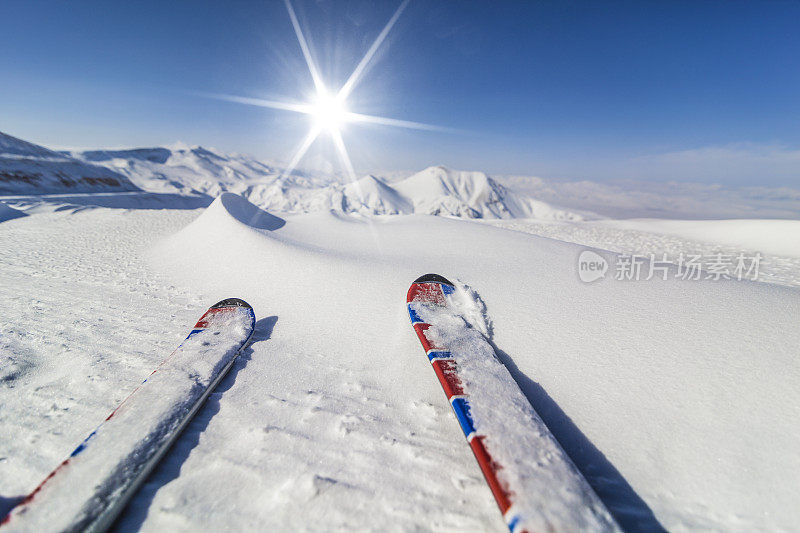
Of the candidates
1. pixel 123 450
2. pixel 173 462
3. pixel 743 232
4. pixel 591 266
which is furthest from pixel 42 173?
pixel 743 232

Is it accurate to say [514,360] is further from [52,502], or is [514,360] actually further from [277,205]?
[277,205]

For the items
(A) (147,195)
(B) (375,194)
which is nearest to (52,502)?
(A) (147,195)

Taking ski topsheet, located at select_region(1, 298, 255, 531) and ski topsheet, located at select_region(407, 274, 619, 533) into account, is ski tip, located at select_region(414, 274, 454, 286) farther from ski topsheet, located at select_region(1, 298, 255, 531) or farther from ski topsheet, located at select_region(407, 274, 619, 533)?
ski topsheet, located at select_region(1, 298, 255, 531)

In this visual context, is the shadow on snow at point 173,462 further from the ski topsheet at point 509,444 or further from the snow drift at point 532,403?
the ski topsheet at point 509,444

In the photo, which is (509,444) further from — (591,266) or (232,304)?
(591,266)

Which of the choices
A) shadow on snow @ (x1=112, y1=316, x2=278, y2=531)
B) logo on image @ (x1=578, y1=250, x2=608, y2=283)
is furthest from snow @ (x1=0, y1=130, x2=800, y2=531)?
logo on image @ (x1=578, y1=250, x2=608, y2=283)

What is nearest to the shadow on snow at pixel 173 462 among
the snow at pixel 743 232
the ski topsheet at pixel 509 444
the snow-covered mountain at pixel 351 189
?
the ski topsheet at pixel 509 444

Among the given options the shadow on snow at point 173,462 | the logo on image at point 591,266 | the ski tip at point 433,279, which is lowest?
the shadow on snow at point 173,462
